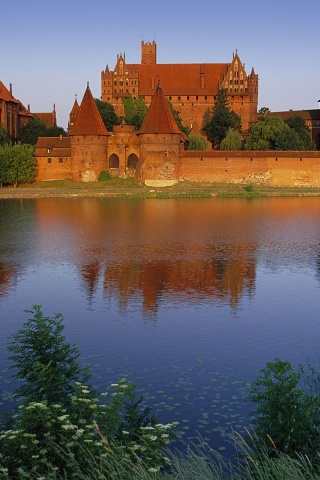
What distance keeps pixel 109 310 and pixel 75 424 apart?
5556 millimetres

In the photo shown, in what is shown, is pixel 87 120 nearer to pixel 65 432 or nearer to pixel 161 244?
pixel 161 244

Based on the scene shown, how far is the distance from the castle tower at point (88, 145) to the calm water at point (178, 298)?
652 inches

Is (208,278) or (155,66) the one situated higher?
(155,66)

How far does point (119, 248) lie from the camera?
1700cm

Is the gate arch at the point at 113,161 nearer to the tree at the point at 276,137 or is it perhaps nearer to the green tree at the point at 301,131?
the tree at the point at 276,137

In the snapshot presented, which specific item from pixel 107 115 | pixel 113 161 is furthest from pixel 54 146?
pixel 107 115

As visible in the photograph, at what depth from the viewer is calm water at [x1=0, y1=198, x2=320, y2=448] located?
7.36m

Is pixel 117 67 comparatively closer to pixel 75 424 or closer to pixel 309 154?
pixel 309 154

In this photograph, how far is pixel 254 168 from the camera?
39188mm

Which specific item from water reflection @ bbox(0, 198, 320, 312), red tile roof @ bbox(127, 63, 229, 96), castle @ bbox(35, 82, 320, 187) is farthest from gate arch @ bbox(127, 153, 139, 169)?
red tile roof @ bbox(127, 63, 229, 96)

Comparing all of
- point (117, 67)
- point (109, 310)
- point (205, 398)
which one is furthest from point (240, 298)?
point (117, 67)

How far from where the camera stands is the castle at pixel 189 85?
5838cm

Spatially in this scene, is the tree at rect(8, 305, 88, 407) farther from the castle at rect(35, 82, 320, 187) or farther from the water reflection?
the castle at rect(35, 82, 320, 187)

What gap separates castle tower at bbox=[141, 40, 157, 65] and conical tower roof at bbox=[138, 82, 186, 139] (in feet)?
109
